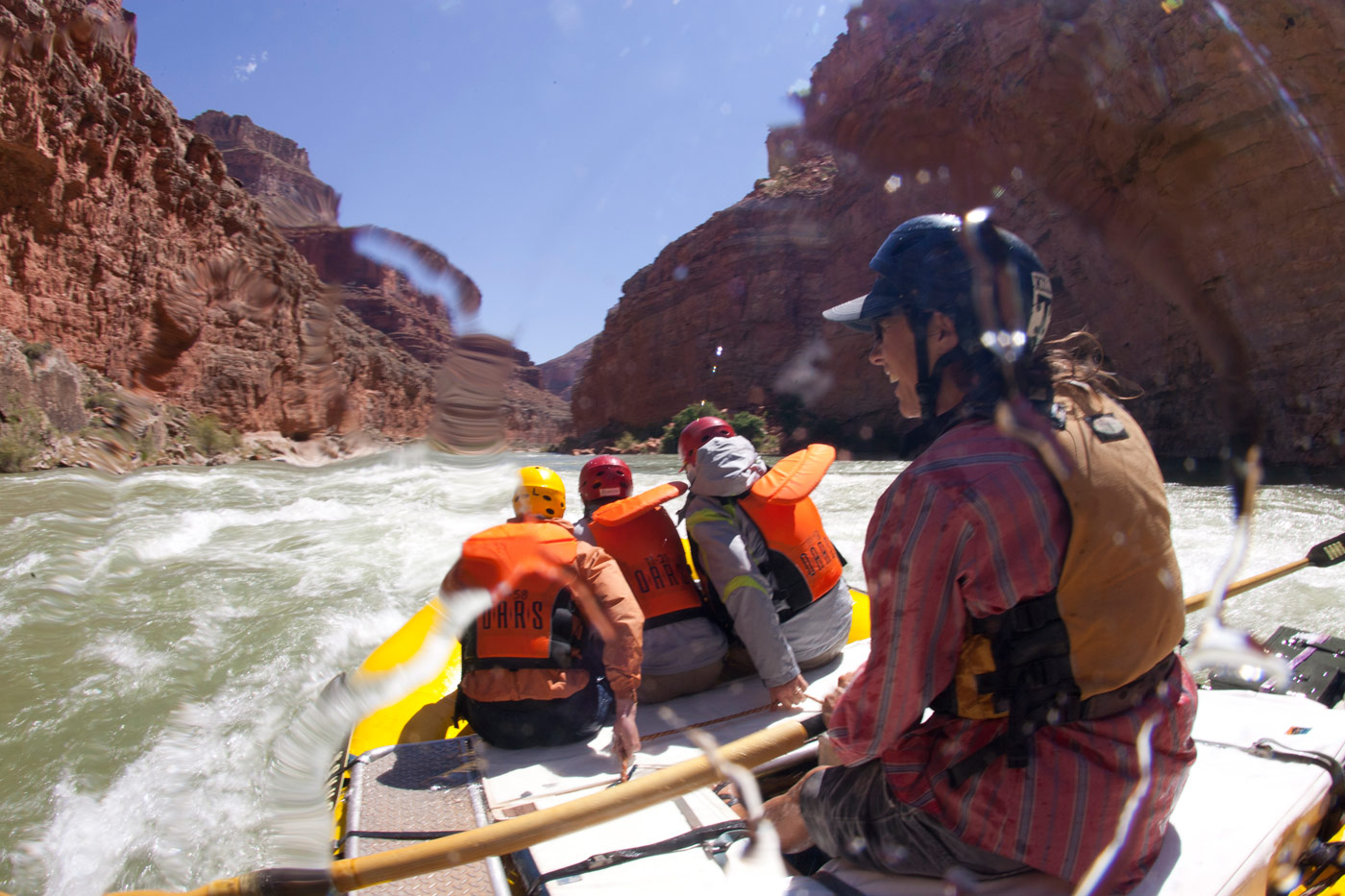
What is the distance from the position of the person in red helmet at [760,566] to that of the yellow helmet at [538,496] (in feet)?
1.64

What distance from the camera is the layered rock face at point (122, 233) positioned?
15.1m

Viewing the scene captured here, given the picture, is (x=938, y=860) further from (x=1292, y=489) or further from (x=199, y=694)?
(x=1292, y=489)

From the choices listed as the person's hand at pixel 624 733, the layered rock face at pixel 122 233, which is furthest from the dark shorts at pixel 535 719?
the layered rock face at pixel 122 233

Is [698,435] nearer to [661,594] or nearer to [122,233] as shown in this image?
[661,594]

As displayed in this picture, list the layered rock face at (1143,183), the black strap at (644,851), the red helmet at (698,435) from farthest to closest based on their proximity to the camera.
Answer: the layered rock face at (1143,183) < the red helmet at (698,435) < the black strap at (644,851)

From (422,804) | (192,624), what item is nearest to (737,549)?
(422,804)

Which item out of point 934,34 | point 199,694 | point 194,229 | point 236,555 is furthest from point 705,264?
point 199,694

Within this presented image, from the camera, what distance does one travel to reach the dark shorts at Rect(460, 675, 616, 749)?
2.37 metres

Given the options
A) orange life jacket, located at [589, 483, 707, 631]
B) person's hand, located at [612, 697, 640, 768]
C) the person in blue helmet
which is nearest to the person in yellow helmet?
person's hand, located at [612, 697, 640, 768]

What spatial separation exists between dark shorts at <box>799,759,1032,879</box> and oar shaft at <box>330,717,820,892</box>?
Result: 22 centimetres

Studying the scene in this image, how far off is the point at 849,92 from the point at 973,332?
111 feet

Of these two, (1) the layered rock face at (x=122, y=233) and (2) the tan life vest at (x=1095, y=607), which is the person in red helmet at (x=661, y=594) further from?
(1) the layered rock face at (x=122, y=233)

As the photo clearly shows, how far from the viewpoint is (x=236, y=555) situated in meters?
7.18

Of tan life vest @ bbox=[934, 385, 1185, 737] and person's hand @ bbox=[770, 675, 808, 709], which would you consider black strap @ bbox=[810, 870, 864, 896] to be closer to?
tan life vest @ bbox=[934, 385, 1185, 737]
